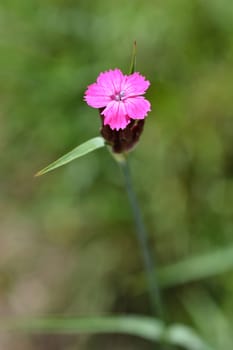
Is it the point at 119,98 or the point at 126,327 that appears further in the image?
the point at 126,327

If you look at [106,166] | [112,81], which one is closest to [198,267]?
[106,166]

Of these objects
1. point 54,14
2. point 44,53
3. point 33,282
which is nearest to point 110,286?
point 33,282

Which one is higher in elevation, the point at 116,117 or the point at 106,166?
the point at 106,166

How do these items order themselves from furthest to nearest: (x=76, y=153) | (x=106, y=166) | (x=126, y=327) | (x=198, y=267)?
1. (x=106, y=166)
2. (x=198, y=267)
3. (x=126, y=327)
4. (x=76, y=153)

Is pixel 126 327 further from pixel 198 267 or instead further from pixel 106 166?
pixel 106 166

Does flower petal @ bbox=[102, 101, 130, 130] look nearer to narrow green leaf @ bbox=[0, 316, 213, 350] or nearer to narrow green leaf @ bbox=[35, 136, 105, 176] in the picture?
narrow green leaf @ bbox=[35, 136, 105, 176]

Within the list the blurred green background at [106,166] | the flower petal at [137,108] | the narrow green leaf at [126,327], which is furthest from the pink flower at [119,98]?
the blurred green background at [106,166]

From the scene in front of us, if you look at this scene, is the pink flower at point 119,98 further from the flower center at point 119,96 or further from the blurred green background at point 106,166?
the blurred green background at point 106,166

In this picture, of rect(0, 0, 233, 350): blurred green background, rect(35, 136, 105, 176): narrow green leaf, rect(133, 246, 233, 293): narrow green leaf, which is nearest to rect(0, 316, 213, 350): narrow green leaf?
rect(133, 246, 233, 293): narrow green leaf
